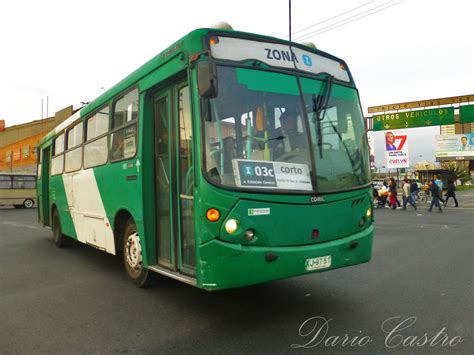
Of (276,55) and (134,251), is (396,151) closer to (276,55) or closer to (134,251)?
(134,251)

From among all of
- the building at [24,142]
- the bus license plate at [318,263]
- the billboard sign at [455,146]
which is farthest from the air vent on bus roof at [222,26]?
the billboard sign at [455,146]

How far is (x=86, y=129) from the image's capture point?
748 centimetres

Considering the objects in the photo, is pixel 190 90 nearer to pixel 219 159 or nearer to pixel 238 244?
pixel 219 159

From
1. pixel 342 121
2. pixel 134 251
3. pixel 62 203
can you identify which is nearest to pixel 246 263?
pixel 342 121

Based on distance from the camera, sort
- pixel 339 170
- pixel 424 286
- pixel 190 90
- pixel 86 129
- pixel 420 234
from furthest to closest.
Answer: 1. pixel 420 234
2. pixel 86 129
3. pixel 424 286
4. pixel 339 170
5. pixel 190 90

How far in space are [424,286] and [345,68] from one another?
10.4ft

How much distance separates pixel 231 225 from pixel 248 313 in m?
1.29

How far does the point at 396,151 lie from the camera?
29.3 m

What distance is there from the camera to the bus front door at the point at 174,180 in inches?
176

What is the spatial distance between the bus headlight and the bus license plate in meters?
0.88

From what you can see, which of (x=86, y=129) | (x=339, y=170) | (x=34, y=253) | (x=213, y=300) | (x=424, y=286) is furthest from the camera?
(x=34, y=253)

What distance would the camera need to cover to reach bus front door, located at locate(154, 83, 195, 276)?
4465 mm

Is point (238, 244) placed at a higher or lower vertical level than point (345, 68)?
lower

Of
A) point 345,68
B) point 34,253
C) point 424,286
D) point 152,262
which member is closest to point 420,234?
point 424,286
